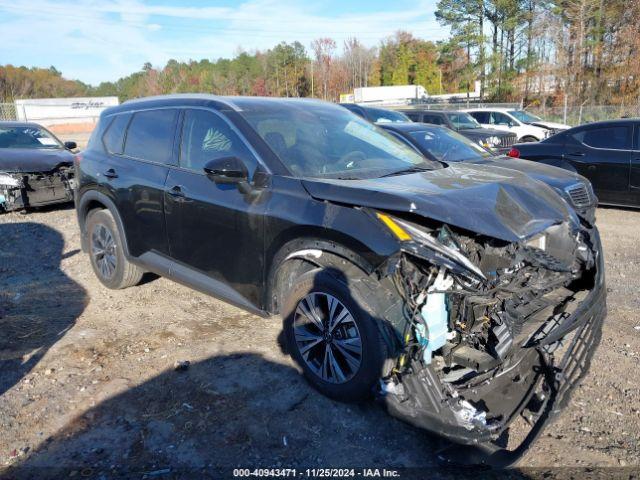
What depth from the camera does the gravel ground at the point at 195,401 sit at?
2.98 m

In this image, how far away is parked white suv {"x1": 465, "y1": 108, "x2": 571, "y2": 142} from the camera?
19.3 metres

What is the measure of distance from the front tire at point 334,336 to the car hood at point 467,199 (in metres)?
0.53

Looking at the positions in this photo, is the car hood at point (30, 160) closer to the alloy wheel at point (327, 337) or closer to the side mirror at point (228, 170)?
the side mirror at point (228, 170)

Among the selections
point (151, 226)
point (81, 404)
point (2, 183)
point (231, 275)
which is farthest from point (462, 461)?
point (2, 183)

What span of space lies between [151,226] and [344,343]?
90.9 inches

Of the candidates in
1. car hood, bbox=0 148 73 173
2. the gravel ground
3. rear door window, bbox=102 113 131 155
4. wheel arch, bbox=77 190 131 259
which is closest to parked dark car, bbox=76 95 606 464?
the gravel ground

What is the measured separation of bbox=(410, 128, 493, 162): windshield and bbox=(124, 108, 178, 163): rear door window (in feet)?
13.3

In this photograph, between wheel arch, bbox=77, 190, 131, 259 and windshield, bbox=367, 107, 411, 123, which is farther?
windshield, bbox=367, 107, 411, 123

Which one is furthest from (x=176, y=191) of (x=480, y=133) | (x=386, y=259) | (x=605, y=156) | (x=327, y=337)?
(x=480, y=133)

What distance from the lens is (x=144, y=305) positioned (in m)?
5.27

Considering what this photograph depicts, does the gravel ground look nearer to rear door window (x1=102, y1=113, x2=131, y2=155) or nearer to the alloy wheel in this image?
the alloy wheel

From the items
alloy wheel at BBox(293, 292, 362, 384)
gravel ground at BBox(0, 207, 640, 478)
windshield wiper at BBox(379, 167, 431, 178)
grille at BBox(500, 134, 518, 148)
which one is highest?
windshield wiper at BBox(379, 167, 431, 178)

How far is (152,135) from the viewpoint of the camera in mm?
4801

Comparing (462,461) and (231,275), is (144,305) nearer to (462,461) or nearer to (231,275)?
(231,275)
